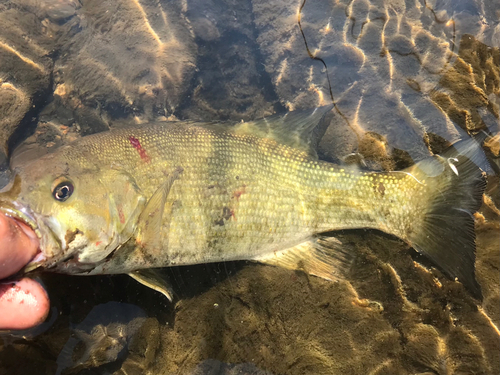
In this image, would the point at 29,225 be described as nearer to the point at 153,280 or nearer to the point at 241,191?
the point at 153,280

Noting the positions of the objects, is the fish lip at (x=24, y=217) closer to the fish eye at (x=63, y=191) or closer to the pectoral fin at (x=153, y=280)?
the fish eye at (x=63, y=191)

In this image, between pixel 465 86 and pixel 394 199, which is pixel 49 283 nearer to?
pixel 394 199

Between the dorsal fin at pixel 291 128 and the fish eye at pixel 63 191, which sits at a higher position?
the dorsal fin at pixel 291 128

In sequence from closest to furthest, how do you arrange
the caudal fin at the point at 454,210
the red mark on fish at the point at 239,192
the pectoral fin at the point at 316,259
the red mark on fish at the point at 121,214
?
the red mark on fish at the point at 121,214 < the caudal fin at the point at 454,210 < the red mark on fish at the point at 239,192 < the pectoral fin at the point at 316,259

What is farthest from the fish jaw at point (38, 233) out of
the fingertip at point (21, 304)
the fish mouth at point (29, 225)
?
the fingertip at point (21, 304)

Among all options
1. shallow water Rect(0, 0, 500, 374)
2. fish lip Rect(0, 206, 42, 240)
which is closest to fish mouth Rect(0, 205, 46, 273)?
fish lip Rect(0, 206, 42, 240)

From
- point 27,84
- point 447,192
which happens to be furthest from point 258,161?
point 27,84
